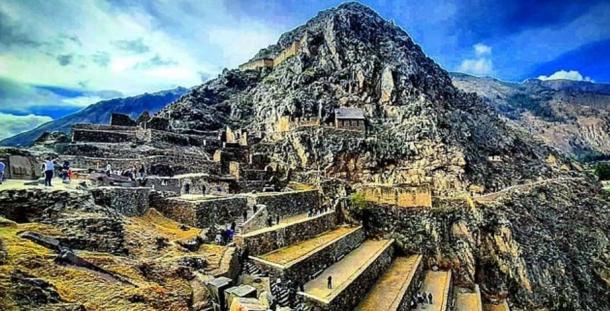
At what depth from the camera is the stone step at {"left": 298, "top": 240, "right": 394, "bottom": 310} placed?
1296 cm

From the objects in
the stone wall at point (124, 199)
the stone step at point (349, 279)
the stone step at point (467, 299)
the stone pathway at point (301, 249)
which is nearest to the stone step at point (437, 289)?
the stone step at point (467, 299)

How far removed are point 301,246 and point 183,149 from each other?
59.4ft

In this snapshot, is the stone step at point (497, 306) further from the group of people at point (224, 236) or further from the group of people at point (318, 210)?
the group of people at point (224, 236)

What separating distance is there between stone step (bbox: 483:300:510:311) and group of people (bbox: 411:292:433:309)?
6.69 m

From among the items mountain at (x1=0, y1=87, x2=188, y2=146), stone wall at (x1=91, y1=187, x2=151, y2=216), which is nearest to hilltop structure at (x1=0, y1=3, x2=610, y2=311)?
stone wall at (x1=91, y1=187, x2=151, y2=216)

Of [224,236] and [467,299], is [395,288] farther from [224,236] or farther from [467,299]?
[224,236]

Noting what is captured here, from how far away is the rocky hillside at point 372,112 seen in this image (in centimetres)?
4200

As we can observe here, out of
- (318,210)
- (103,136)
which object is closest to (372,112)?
(318,210)

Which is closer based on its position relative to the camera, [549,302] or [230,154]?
[549,302]

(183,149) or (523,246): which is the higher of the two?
(183,149)

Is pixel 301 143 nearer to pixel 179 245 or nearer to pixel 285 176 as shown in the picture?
pixel 285 176

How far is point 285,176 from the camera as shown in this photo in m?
30.9

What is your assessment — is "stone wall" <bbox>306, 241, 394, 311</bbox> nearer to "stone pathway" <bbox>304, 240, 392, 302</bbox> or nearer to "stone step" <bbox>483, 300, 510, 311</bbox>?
"stone pathway" <bbox>304, 240, 392, 302</bbox>

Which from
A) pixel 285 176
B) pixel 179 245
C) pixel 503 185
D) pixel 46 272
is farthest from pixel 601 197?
pixel 46 272
